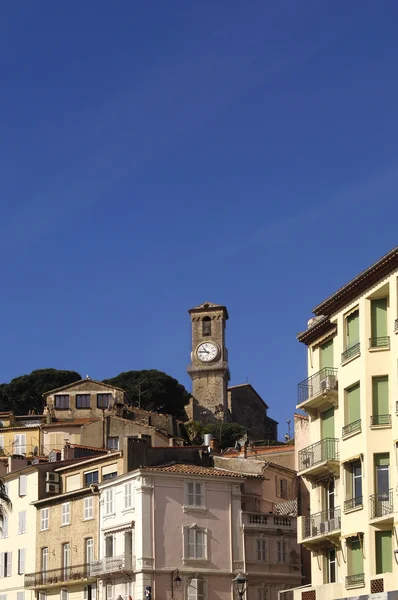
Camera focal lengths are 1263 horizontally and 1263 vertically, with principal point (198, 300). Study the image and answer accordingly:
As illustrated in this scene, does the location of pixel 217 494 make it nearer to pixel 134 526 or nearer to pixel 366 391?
pixel 134 526

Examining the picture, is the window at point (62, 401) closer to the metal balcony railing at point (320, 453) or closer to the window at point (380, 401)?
the metal balcony railing at point (320, 453)

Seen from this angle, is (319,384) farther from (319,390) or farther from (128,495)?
(128,495)

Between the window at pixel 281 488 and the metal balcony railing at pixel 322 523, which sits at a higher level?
the window at pixel 281 488

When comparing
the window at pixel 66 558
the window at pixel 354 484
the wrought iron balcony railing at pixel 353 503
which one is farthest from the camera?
the window at pixel 66 558

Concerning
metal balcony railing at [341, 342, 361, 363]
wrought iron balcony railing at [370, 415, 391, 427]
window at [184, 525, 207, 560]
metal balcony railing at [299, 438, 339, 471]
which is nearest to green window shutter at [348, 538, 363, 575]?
metal balcony railing at [299, 438, 339, 471]

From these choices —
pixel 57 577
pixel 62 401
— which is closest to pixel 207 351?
pixel 62 401

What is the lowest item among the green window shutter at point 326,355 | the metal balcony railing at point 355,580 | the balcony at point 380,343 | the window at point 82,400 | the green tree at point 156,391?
the metal balcony railing at point 355,580

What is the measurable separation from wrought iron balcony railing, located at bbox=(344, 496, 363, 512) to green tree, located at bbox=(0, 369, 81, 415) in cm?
11752

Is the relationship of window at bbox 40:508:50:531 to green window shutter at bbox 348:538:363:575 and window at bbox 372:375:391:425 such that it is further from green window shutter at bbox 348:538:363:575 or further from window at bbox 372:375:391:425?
window at bbox 372:375:391:425

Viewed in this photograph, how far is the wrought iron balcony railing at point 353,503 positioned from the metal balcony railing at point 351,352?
565 centimetres

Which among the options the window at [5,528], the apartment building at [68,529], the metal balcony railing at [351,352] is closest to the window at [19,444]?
the window at [5,528]

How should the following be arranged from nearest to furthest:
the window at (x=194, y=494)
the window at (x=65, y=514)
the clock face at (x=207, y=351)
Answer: the window at (x=194, y=494) < the window at (x=65, y=514) < the clock face at (x=207, y=351)

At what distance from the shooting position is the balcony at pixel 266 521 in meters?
73.8

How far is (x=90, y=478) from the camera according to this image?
79.2 m
